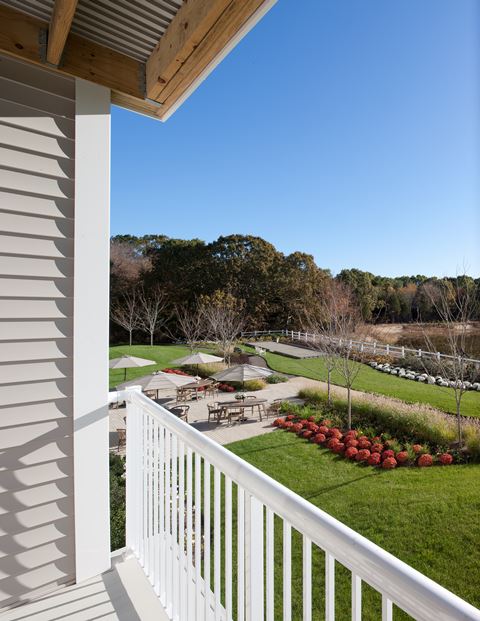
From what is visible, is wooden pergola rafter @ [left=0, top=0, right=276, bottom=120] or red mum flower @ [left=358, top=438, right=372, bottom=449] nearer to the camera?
wooden pergola rafter @ [left=0, top=0, right=276, bottom=120]

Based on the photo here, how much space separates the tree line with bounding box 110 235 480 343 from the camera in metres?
22.6

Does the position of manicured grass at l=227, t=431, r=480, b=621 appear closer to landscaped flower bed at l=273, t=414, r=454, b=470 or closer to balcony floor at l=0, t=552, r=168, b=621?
landscaped flower bed at l=273, t=414, r=454, b=470

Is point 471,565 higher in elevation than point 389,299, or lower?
lower

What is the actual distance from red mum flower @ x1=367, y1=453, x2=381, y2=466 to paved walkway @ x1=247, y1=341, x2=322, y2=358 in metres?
10.2

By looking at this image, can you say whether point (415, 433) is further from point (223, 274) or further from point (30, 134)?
point (223, 274)

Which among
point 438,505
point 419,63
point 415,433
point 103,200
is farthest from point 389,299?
point 103,200

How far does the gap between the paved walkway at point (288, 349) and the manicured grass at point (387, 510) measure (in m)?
10.4

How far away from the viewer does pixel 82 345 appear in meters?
1.78

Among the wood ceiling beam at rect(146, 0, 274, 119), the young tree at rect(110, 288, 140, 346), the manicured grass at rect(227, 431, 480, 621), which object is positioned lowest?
the manicured grass at rect(227, 431, 480, 621)

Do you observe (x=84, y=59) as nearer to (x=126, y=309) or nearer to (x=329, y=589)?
(x=329, y=589)

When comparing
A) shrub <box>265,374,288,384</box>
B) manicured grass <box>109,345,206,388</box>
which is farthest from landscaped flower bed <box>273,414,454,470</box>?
manicured grass <box>109,345,206,388</box>

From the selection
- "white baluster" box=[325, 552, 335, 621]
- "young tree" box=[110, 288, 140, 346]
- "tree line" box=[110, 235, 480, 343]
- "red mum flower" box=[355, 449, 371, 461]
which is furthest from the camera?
"tree line" box=[110, 235, 480, 343]

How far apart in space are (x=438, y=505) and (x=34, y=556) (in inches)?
197

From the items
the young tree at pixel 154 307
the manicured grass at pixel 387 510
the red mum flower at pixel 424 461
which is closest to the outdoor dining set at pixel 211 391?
the manicured grass at pixel 387 510
